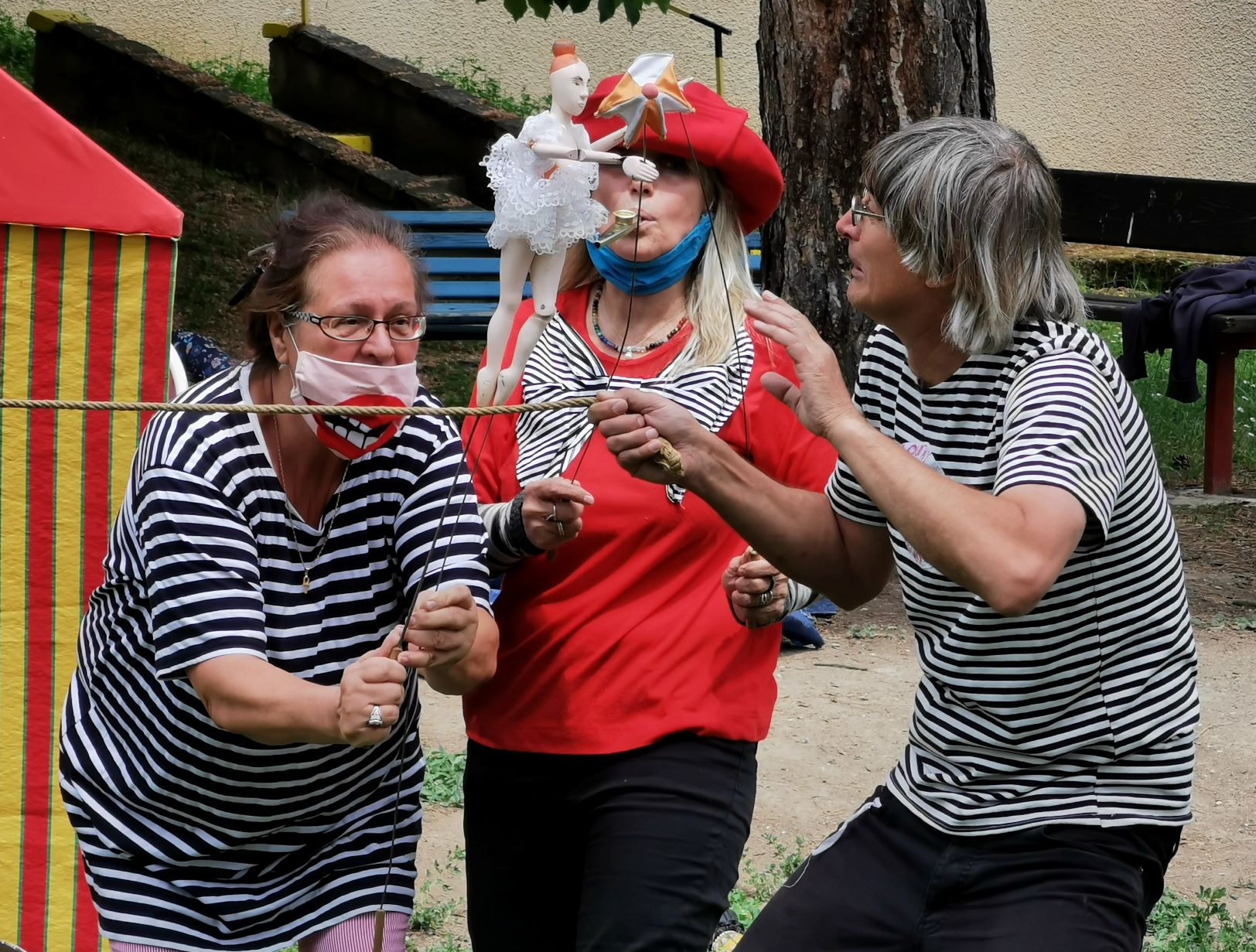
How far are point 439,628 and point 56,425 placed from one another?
4.33 feet

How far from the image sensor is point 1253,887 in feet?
12.5

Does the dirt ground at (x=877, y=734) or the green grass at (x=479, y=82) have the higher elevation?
the green grass at (x=479, y=82)

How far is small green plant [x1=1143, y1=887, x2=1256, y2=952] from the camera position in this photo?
11.1ft

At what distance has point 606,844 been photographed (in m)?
2.32

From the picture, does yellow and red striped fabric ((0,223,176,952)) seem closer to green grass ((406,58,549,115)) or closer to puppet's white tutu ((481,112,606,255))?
puppet's white tutu ((481,112,606,255))

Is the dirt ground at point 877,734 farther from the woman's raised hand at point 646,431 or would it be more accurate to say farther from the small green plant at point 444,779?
the woman's raised hand at point 646,431

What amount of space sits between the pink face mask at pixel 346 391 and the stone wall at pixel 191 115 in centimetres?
669

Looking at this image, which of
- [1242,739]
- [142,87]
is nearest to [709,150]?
[1242,739]

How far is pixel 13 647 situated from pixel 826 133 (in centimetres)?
369

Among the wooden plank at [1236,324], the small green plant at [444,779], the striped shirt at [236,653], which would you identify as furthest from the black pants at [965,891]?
the wooden plank at [1236,324]

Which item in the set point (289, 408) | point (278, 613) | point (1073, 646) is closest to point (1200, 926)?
point (1073, 646)

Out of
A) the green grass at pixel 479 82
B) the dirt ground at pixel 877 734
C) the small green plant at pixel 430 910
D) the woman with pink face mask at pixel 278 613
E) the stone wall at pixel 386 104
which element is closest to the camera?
the woman with pink face mask at pixel 278 613

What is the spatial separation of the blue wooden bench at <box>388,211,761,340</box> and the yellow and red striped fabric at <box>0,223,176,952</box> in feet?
11.5

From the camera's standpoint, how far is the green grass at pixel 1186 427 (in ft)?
25.9
